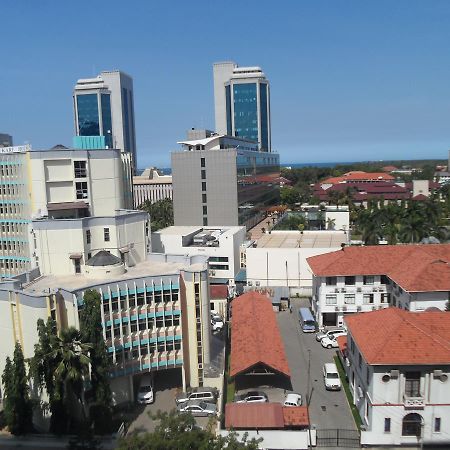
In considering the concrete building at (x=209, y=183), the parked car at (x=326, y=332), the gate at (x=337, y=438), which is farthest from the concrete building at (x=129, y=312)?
the concrete building at (x=209, y=183)

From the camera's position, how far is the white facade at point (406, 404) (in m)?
27.7

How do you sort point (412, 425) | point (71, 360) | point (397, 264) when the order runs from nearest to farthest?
point (71, 360)
point (412, 425)
point (397, 264)

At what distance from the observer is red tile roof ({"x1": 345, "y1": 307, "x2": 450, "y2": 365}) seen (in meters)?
27.4

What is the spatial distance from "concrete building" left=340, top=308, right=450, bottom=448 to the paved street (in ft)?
9.00

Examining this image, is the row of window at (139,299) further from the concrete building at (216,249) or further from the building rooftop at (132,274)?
the concrete building at (216,249)

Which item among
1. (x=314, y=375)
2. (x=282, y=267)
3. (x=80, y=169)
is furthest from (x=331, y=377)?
(x=80, y=169)

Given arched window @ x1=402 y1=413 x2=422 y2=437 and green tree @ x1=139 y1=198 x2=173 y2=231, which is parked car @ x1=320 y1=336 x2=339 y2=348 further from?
green tree @ x1=139 y1=198 x2=173 y2=231

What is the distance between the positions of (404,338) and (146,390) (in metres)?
18.2

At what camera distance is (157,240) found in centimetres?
5894

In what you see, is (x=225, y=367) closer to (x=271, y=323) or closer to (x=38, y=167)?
(x=271, y=323)

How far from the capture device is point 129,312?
109 ft

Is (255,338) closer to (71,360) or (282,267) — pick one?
(71,360)

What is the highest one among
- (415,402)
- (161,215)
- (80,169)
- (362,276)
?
(80,169)

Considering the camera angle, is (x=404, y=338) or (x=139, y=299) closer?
(x=404, y=338)
